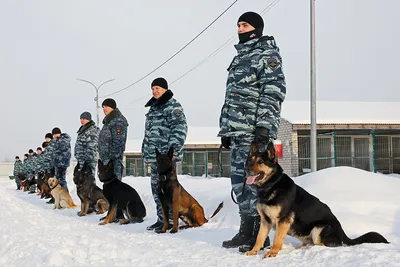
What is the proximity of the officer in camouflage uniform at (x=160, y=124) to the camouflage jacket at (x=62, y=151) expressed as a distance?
7152mm

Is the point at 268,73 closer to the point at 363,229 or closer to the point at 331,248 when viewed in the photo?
the point at 331,248

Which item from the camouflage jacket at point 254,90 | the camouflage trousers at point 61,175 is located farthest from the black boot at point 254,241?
the camouflage trousers at point 61,175

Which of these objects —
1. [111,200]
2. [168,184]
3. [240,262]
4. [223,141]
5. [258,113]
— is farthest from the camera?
[111,200]

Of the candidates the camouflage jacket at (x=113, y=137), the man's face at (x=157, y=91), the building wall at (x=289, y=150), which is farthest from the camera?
the building wall at (x=289, y=150)

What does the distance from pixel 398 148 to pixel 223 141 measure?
73.3 feet

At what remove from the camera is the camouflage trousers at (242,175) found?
16.3 feet

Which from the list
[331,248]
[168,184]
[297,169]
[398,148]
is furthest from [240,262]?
[398,148]

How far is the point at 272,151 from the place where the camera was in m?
4.48

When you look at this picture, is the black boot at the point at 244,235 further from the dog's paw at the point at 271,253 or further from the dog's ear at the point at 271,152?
the dog's ear at the point at 271,152

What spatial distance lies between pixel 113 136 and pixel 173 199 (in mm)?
3046

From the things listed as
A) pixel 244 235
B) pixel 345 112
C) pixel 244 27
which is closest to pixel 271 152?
pixel 244 235

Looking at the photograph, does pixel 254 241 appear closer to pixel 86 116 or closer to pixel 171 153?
pixel 171 153

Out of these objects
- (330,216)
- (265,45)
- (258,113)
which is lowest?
(330,216)

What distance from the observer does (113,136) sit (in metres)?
9.23
